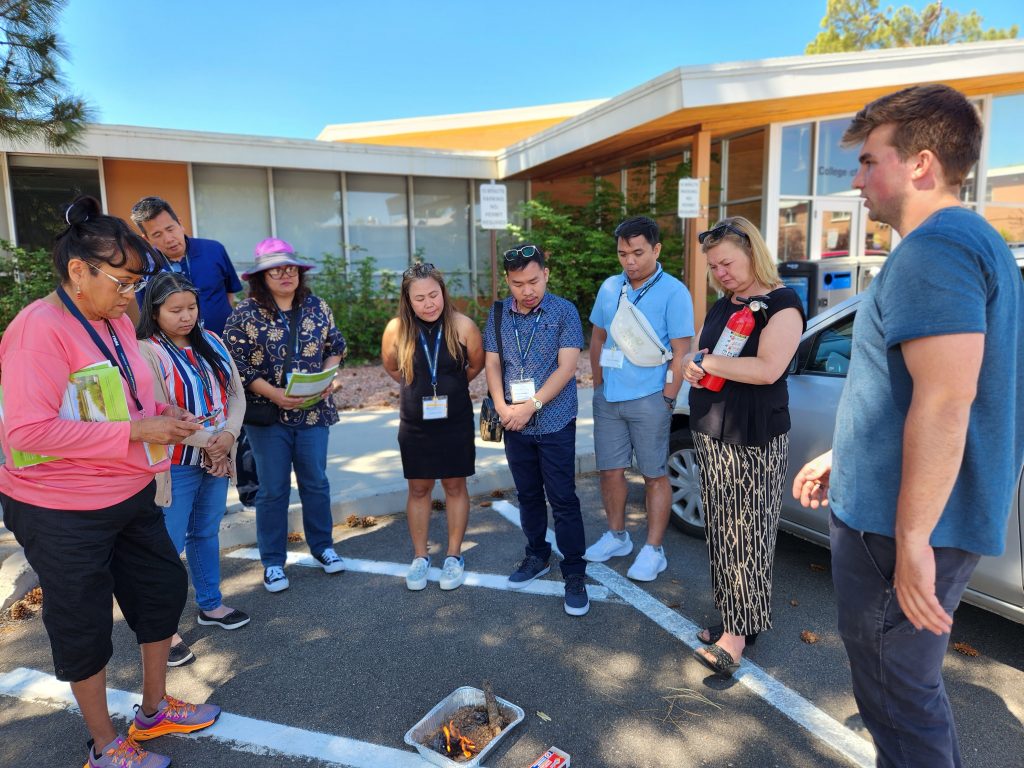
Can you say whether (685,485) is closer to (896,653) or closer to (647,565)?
(647,565)

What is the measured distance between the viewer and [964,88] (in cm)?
1035

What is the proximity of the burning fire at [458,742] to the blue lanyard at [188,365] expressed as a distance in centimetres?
186

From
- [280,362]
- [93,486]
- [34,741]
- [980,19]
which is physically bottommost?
[34,741]

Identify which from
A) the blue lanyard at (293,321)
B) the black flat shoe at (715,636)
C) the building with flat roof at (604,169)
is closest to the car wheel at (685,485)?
the black flat shoe at (715,636)

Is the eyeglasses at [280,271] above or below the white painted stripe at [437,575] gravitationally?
above

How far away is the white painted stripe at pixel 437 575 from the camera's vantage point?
3662 mm

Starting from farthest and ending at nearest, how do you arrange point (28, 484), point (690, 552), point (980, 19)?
point (980, 19) → point (690, 552) → point (28, 484)

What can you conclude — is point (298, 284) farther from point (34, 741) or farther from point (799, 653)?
point (799, 653)

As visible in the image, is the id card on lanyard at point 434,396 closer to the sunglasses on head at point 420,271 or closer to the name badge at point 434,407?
the name badge at point 434,407

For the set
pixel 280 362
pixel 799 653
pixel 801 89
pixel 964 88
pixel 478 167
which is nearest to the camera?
pixel 799 653

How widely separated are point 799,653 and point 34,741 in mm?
3275

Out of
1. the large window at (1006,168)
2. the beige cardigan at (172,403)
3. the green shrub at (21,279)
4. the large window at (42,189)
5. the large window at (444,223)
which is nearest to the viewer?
the beige cardigan at (172,403)

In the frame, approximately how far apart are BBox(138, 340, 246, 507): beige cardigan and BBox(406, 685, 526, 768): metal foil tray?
138cm

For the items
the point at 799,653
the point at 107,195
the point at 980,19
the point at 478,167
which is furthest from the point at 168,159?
the point at 980,19
